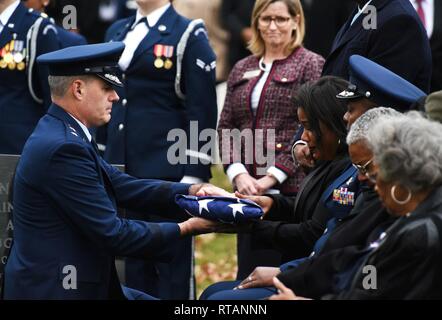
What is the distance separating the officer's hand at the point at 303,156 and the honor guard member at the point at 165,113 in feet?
4.00

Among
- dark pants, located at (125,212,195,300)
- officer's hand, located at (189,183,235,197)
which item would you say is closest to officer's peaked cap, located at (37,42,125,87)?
officer's hand, located at (189,183,235,197)

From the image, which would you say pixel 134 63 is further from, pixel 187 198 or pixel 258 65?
pixel 187 198

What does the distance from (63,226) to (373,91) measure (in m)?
1.60

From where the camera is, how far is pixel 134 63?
25.4 ft

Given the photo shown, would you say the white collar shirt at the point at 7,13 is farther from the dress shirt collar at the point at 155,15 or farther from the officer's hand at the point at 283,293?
the officer's hand at the point at 283,293

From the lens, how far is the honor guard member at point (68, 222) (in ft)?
17.8

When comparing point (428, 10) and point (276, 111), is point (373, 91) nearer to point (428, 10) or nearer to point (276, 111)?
point (276, 111)

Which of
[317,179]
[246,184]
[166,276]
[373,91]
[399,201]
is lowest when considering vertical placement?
[166,276]

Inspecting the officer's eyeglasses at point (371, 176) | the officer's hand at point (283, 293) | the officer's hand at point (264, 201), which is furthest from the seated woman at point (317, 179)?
the officer's hand at point (283, 293)

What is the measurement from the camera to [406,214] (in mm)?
4789

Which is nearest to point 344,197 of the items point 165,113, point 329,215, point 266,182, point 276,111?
point 329,215

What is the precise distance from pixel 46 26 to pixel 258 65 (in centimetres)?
150

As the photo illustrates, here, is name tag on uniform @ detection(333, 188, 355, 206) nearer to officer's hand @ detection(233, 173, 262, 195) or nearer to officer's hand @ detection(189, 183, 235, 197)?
officer's hand @ detection(189, 183, 235, 197)

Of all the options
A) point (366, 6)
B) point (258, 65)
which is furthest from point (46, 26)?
point (366, 6)
